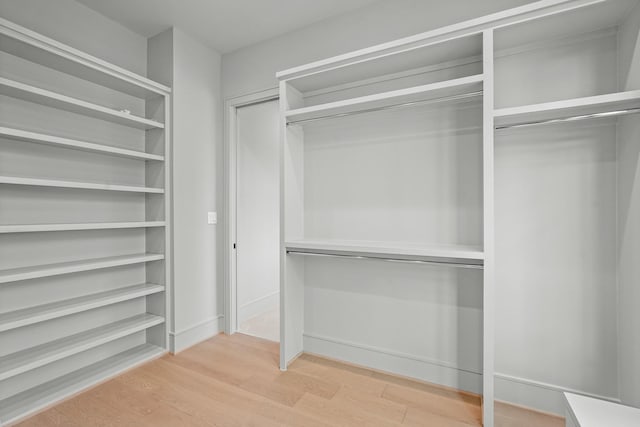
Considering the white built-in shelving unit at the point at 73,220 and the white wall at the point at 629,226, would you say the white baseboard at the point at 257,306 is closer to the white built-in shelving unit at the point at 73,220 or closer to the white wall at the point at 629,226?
the white built-in shelving unit at the point at 73,220

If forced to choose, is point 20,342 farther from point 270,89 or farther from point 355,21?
point 355,21

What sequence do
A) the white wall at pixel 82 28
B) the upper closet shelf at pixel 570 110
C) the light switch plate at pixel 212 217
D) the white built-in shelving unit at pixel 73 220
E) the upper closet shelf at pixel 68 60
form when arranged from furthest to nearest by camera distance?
1. the light switch plate at pixel 212 217
2. the white wall at pixel 82 28
3. the white built-in shelving unit at pixel 73 220
4. the upper closet shelf at pixel 68 60
5. the upper closet shelf at pixel 570 110

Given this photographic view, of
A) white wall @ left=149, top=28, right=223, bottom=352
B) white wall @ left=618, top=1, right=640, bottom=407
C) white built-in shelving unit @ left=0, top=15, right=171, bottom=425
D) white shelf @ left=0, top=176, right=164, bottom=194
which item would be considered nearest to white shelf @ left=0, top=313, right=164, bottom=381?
white built-in shelving unit @ left=0, top=15, right=171, bottom=425

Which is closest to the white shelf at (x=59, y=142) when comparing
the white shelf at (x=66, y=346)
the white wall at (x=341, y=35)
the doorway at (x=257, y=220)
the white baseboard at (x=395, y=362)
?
the doorway at (x=257, y=220)

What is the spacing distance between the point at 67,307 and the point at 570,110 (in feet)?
10.7

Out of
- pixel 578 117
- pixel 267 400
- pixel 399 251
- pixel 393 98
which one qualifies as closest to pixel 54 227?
pixel 267 400

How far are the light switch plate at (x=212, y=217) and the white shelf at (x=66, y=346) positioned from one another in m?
0.96

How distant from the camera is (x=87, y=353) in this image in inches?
89.2

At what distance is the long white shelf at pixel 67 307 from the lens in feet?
5.73

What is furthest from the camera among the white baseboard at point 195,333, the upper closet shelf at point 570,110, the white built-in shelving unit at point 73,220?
the white baseboard at point 195,333

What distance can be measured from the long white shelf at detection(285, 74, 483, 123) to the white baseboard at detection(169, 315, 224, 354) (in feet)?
6.73

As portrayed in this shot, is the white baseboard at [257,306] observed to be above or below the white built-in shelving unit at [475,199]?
below

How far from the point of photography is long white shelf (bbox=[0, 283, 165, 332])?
5.73ft

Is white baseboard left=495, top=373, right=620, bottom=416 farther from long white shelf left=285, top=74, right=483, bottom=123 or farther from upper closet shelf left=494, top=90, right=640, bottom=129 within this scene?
long white shelf left=285, top=74, right=483, bottom=123
